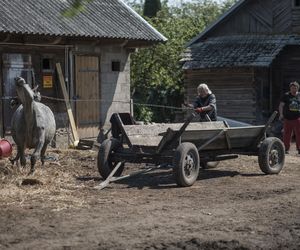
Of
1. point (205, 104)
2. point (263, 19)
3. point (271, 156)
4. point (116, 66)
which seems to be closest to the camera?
point (271, 156)

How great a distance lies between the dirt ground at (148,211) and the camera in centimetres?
596

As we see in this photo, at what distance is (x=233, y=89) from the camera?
2372cm

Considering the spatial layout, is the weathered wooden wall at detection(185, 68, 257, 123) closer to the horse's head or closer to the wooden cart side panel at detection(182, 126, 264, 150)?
the wooden cart side panel at detection(182, 126, 264, 150)

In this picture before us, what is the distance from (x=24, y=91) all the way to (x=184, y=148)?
260cm

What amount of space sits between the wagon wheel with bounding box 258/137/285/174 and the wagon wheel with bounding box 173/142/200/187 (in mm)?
1605

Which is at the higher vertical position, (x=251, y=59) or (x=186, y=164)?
(x=251, y=59)

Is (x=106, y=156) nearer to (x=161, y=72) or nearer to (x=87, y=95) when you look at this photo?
(x=87, y=95)

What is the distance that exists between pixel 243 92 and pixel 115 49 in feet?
24.4

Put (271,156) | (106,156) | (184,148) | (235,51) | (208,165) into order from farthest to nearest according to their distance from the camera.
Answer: (235,51), (208,165), (271,156), (106,156), (184,148)

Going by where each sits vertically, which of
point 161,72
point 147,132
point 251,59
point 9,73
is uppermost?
point 251,59

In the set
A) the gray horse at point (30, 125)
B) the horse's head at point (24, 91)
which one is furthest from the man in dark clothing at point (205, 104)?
the horse's head at point (24, 91)

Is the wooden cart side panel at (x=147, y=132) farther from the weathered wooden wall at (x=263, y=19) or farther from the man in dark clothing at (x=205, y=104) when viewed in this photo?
the weathered wooden wall at (x=263, y=19)

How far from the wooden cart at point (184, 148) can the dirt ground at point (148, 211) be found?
0.85 ft

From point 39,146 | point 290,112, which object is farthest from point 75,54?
point 39,146
